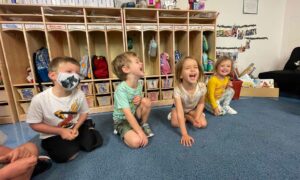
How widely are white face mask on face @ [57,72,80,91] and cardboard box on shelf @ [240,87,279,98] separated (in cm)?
205

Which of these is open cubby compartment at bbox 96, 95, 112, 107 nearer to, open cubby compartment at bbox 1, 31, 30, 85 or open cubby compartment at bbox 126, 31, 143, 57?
open cubby compartment at bbox 126, 31, 143, 57

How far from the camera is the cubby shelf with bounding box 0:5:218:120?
5.31 ft

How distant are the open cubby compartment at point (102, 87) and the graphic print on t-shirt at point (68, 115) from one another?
0.76m

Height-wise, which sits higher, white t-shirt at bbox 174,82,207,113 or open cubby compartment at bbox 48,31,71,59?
open cubby compartment at bbox 48,31,71,59

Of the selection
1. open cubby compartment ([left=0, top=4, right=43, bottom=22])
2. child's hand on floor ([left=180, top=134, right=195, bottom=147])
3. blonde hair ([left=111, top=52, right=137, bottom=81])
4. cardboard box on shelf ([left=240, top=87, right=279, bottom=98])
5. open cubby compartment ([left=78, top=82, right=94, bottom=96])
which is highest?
open cubby compartment ([left=0, top=4, right=43, bottom=22])

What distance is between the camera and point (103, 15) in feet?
6.02

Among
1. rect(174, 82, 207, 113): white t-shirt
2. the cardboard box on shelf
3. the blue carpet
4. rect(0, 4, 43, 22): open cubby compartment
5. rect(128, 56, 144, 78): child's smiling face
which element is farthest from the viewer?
the cardboard box on shelf

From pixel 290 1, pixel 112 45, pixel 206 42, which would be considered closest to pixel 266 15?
pixel 290 1

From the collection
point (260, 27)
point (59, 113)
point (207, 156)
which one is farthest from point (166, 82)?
point (260, 27)

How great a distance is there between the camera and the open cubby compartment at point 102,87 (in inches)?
72.4

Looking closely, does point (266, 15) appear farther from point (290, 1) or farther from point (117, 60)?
point (117, 60)

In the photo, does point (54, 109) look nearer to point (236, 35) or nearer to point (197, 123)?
point (197, 123)

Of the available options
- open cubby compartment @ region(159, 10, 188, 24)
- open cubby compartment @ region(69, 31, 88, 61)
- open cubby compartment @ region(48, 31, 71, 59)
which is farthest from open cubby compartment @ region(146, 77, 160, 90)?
open cubby compartment @ region(48, 31, 71, 59)

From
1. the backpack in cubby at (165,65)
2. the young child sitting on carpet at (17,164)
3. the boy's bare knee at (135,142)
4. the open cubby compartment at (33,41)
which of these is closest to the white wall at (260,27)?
the backpack in cubby at (165,65)
